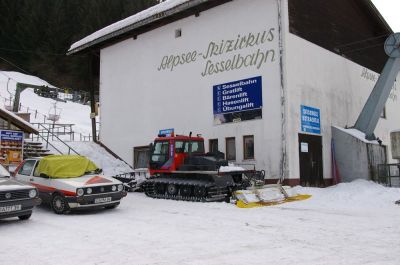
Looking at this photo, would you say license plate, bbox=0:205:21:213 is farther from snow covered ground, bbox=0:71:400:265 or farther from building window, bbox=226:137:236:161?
building window, bbox=226:137:236:161

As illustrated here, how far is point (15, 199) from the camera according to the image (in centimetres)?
936

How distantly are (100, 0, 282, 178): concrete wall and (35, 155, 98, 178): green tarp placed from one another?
797 centimetres

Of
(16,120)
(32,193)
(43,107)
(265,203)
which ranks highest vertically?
(43,107)

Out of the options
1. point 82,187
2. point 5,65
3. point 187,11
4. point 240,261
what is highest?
point 5,65

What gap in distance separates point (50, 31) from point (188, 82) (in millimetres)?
41865

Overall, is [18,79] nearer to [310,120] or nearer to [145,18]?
[145,18]

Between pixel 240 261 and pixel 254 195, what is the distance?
7434 millimetres

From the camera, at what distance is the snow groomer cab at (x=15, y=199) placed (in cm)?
914

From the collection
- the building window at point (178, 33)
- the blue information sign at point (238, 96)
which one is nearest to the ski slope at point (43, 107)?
the building window at point (178, 33)

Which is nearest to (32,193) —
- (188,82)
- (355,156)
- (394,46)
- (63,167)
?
(63,167)

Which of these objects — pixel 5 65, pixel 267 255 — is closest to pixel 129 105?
pixel 267 255

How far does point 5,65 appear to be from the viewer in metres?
58.7

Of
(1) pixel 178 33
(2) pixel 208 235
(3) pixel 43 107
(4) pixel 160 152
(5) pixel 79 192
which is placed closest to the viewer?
(2) pixel 208 235

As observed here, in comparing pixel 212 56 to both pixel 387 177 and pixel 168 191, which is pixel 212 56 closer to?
pixel 168 191
